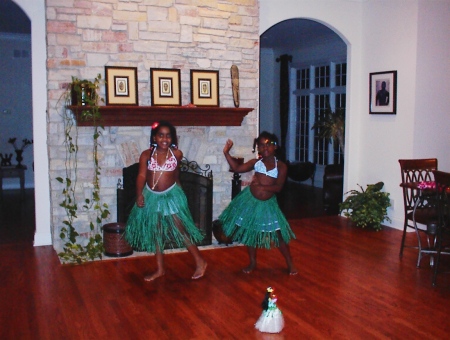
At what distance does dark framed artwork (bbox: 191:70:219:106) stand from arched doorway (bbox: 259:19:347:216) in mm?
3799

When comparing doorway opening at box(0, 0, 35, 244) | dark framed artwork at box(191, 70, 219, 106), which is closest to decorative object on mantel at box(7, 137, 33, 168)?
doorway opening at box(0, 0, 35, 244)

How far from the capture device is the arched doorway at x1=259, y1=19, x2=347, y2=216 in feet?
33.1

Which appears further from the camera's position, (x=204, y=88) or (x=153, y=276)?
(x=204, y=88)

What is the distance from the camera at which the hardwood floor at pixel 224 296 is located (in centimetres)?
350

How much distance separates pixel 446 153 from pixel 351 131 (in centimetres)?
122

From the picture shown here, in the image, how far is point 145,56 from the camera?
5.58m

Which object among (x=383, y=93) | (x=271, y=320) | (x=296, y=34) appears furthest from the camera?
(x=296, y=34)

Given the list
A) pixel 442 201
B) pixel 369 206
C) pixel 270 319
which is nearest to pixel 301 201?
pixel 369 206

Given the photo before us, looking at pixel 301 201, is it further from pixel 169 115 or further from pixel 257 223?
pixel 257 223

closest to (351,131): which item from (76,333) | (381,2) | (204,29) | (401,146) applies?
(401,146)

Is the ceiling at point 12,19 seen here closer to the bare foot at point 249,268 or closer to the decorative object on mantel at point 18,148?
the decorative object on mantel at point 18,148

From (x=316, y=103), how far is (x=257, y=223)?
6.91 m

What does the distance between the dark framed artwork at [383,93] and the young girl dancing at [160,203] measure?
3.18 metres

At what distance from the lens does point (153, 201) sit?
4.41m
